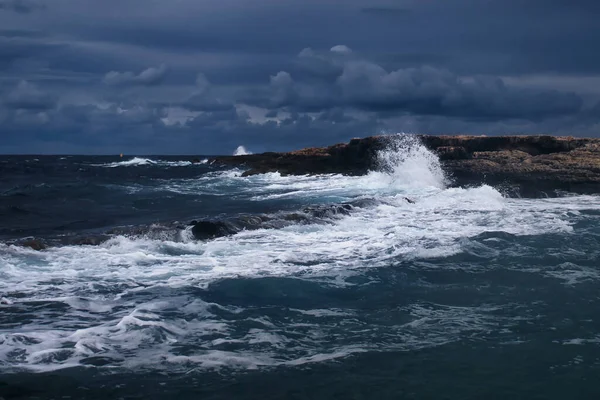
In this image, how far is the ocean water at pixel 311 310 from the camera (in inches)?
244

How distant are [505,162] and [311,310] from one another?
26858mm

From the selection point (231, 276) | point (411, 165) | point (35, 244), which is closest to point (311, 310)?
point (231, 276)

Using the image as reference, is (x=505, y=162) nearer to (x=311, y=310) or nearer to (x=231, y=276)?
(x=231, y=276)

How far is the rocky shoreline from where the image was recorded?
26.6 meters

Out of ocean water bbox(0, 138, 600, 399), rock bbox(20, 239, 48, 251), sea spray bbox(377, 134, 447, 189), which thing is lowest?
ocean water bbox(0, 138, 600, 399)

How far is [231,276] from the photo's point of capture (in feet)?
35.7

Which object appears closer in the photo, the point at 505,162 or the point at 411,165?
the point at 411,165

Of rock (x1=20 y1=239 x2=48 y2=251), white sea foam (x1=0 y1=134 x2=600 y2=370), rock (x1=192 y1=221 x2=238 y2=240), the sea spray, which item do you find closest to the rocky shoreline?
the sea spray

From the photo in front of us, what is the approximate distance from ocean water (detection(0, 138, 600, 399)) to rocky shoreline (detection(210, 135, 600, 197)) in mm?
8834

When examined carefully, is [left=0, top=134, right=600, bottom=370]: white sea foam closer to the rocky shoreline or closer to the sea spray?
the rocky shoreline

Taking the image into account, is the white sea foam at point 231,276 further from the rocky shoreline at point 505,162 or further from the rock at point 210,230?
the rocky shoreline at point 505,162

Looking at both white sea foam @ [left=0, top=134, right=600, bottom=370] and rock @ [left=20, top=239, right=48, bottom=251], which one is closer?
white sea foam @ [left=0, top=134, right=600, bottom=370]

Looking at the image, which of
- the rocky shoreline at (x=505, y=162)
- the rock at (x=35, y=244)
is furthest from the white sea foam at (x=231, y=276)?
the rocky shoreline at (x=505, y=162)

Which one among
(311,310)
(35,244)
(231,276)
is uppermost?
(35,244)
